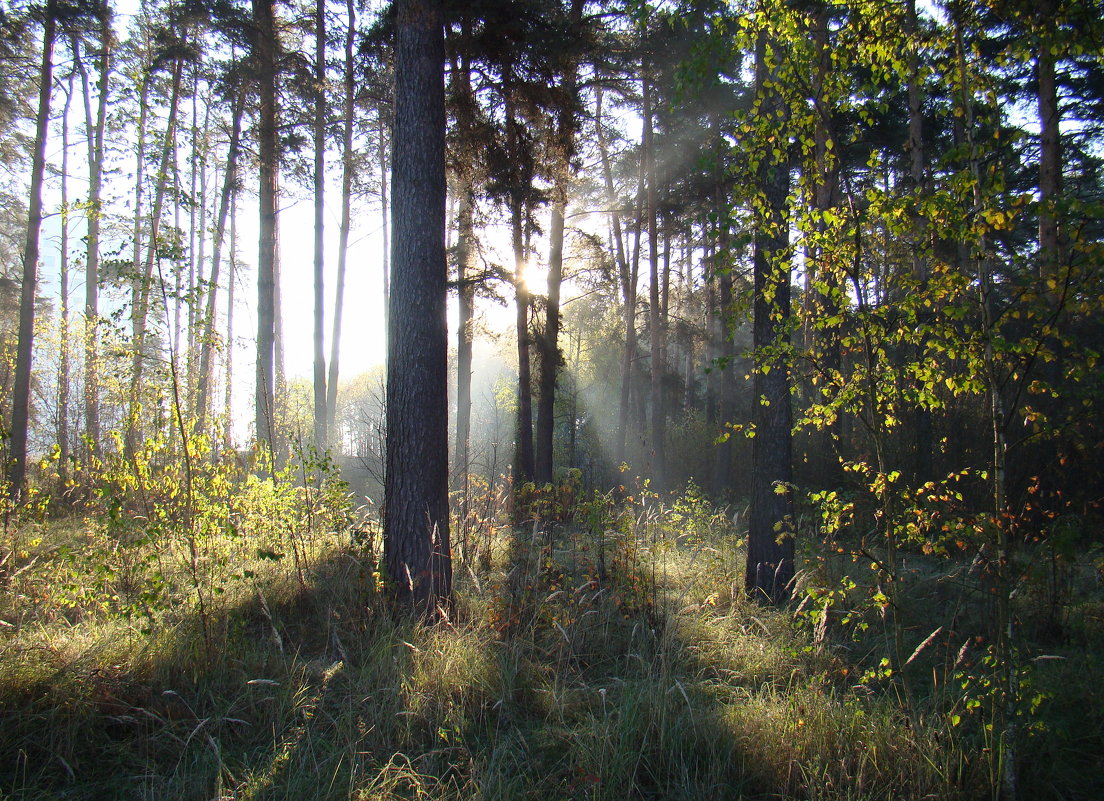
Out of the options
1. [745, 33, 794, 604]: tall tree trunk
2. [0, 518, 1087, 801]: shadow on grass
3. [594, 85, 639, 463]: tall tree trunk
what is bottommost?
[0, 518, 1087, 801]: shadow on grass

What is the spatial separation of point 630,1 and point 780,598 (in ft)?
15.5

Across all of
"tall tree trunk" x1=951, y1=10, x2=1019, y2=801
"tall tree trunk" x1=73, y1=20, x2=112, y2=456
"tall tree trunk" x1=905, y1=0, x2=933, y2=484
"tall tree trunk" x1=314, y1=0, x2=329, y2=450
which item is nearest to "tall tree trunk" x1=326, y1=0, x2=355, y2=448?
"tall tree trunk" x1=314, y1=0, x2=329, y2=450

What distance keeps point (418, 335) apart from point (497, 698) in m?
2.71

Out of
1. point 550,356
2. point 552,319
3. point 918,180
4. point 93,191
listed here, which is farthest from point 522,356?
point 93,191

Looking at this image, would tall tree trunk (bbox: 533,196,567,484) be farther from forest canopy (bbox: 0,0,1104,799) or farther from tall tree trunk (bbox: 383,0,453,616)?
tall tree trunk (bbox: 383,0,453,616)

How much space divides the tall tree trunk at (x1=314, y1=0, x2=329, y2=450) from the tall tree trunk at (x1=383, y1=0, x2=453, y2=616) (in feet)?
27.0

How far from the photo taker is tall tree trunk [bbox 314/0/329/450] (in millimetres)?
12883

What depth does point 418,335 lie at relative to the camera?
4977 millimetres

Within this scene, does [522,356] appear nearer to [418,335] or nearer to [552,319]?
[552,319]

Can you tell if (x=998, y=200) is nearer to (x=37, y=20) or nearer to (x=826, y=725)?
(x=826, y=725)

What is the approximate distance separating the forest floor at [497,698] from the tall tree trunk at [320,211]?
32.9 ft

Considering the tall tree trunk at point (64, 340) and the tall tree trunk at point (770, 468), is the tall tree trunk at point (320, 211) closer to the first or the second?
the tall tree trunk at point (64, 340)

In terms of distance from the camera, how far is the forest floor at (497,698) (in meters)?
2.89

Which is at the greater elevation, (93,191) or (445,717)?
(93,191)
